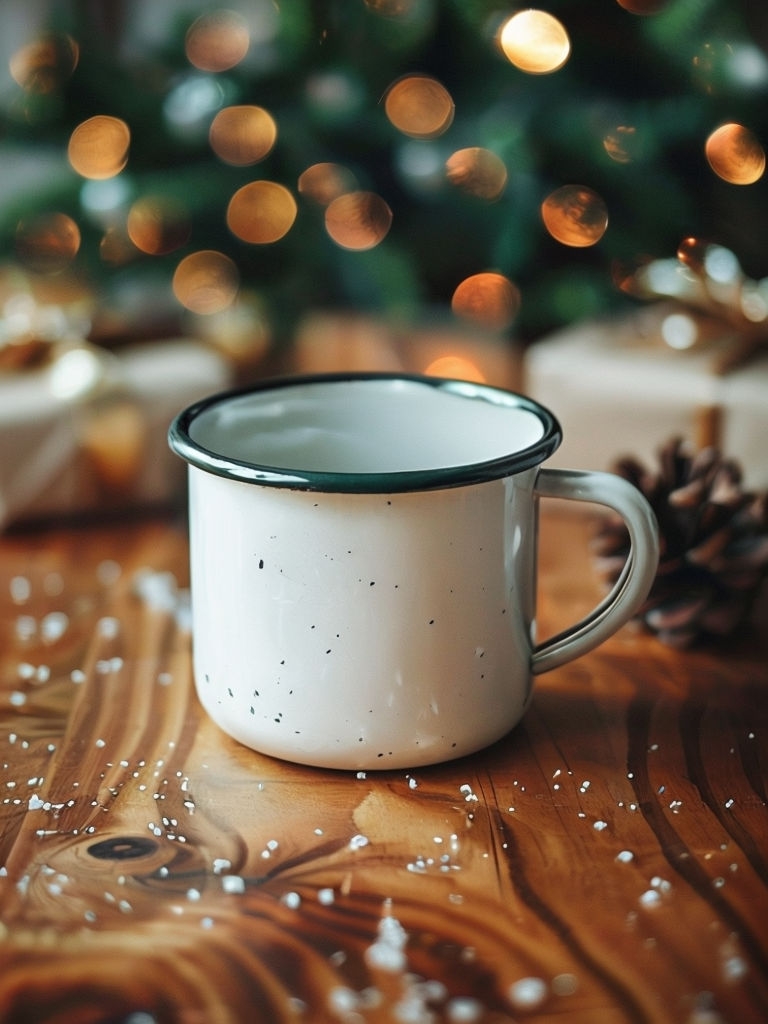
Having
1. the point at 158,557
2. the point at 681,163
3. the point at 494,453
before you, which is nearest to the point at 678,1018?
the point at 494,453

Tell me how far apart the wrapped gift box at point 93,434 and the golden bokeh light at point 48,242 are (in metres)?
0.18

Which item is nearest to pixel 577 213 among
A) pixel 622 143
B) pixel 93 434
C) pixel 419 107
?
pixel 622 143

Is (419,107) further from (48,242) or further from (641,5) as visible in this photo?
(48,242)

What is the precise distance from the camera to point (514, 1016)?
324mm

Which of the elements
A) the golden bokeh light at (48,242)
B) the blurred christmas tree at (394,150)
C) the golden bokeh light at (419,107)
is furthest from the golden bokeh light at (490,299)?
the golden bokeh light at (48,242)

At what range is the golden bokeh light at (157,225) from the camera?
35.9 inches

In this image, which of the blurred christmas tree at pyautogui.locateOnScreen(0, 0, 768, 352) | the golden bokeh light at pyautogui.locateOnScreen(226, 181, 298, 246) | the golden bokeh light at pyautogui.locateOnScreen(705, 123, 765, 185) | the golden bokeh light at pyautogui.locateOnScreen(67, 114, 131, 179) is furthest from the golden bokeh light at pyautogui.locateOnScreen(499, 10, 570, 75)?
the golden bokeh light at pyautogui.locateOnScreen(67, 114, 131, 179)

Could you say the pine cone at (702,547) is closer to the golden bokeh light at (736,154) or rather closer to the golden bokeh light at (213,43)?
the golden bokeh light at (736,154)

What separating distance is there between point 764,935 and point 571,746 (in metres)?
0.14

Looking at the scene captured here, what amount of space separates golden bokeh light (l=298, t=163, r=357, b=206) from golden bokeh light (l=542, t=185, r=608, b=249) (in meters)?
0.18

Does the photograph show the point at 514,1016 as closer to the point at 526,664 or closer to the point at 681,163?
the point at 526,664

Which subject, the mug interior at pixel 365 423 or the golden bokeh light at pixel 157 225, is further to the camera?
the golden bokeh light at pixel 157 225

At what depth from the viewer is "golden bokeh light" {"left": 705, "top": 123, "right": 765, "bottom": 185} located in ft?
2.48

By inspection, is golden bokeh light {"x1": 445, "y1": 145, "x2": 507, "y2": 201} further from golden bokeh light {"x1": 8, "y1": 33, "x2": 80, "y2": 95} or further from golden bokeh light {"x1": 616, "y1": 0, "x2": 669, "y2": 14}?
golden bokeh light {"x1": 8, "y1": 33, "x2": 80, "y2": 95}
